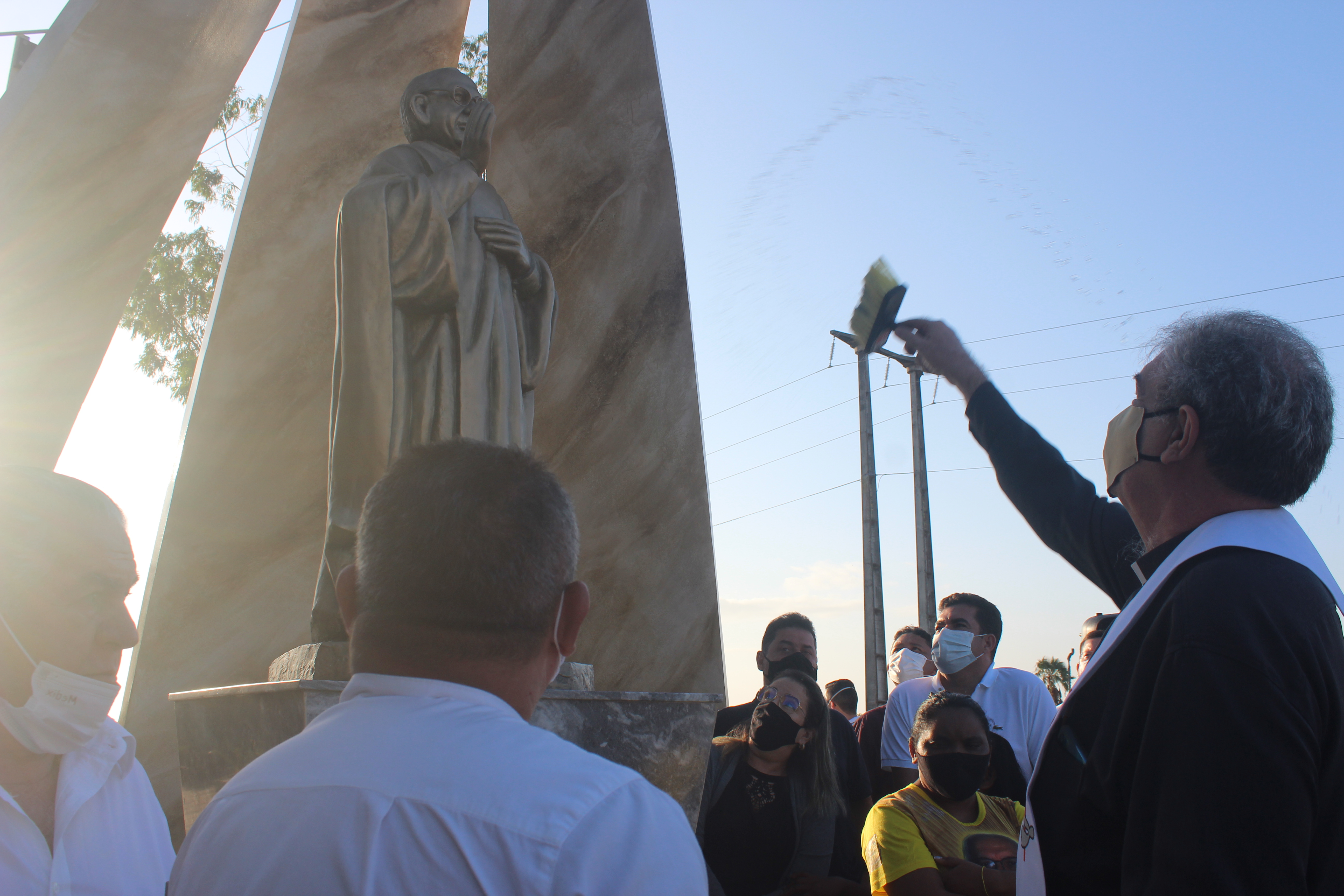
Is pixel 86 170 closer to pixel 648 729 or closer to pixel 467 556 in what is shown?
pixel 648 729

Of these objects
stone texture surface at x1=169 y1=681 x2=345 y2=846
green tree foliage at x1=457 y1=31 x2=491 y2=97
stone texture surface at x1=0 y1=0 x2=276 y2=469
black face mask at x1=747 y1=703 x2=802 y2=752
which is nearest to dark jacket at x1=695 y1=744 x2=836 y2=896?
black face mask at x1=747 y1=703 x2=802 y2=752

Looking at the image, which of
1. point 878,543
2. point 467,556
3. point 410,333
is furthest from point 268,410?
point 878,543

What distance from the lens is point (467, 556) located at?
43.3 inches

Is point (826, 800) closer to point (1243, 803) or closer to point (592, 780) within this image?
point (1243, 803)

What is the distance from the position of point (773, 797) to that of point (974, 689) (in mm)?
1239

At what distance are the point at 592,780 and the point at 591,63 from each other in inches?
233

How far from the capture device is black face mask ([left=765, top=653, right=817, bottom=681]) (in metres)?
4.25

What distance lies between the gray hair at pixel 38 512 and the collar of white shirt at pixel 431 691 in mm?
1317

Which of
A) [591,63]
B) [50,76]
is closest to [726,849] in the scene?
[50,76]

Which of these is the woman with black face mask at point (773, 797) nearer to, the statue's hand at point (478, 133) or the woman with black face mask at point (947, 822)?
the woman with black face mask at point (947, 822)

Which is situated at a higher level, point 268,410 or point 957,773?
point 268,410

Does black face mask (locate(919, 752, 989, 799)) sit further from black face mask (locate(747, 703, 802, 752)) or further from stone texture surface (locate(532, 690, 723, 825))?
stone texture surface (locate(532, 690, 723, 825))

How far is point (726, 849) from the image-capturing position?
3457 mm

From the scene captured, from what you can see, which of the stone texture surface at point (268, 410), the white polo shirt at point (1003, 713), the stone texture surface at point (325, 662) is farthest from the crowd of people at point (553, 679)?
the stone texture surface at point (268, 410)
